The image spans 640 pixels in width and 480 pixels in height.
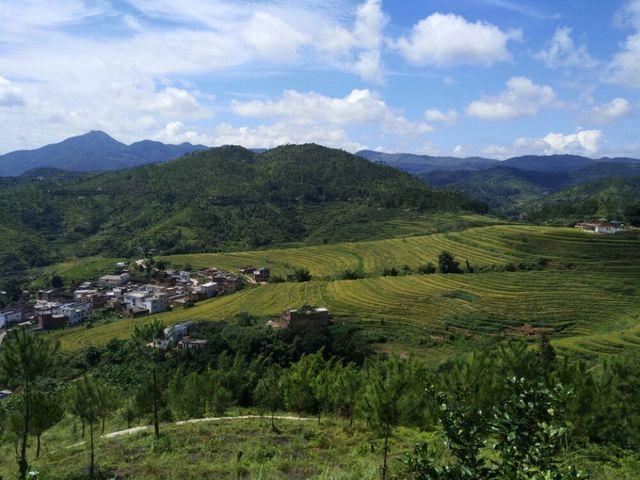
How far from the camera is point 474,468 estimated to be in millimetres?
4934

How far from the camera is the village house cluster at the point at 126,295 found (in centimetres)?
7175

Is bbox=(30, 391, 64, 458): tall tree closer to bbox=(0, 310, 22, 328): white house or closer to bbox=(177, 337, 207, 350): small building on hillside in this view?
bbox=(177, 337, 207, 350): small building on hillside

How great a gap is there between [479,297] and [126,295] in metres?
57.3

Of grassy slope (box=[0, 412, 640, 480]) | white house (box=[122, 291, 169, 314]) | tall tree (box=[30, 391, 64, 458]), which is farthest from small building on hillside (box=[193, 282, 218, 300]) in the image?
tall tree (box=[30, 391, 64, 458])

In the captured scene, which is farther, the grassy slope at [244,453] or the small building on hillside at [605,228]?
the small building on hillside at [605,228]

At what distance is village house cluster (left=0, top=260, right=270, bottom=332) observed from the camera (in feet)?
235

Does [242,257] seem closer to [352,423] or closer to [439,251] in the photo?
[439,251]

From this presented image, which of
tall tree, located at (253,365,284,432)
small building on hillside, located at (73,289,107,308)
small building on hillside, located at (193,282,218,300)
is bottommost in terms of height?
small building on hillside, located at (73,289,107,308)

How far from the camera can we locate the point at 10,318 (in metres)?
72.6

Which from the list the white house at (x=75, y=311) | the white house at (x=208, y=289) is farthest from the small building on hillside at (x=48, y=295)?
the white house at (x=208, y=289)

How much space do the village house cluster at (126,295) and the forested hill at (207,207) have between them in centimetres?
2619

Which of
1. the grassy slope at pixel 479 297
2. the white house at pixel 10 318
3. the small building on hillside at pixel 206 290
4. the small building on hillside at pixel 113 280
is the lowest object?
the white house at pixel 10 318

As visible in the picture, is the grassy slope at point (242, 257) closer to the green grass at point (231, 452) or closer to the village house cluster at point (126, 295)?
the village house cluster at point (126, 295)

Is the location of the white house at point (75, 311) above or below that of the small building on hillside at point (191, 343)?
below
